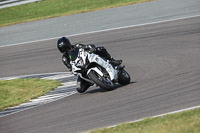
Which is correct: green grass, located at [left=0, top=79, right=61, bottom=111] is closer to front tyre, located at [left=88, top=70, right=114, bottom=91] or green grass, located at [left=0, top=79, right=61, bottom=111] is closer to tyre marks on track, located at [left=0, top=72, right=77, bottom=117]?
tyre marks on track, located at [left=0, top=72, right=77, bottom=117]

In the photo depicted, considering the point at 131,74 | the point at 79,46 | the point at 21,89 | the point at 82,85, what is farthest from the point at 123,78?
the point at 21,89

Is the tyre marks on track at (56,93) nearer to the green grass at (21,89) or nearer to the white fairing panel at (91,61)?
the green grass at (21,89)

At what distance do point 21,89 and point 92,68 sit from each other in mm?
3817

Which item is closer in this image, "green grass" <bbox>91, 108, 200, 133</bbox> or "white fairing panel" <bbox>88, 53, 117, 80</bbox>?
"green grass" <bbox>91, 108, 200, 133</bbox>

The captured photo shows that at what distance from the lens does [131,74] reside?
15266 millimetres

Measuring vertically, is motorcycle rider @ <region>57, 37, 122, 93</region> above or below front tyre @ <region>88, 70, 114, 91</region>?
above

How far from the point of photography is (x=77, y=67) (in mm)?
12547

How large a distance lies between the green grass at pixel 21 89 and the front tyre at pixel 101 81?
243cm

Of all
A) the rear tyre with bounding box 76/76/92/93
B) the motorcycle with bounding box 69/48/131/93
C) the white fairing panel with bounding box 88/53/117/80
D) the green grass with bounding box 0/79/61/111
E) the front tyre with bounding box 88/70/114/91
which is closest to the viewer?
the front tyre with bounding box 88/70/114/91

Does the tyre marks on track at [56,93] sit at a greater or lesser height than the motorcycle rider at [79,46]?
lesser

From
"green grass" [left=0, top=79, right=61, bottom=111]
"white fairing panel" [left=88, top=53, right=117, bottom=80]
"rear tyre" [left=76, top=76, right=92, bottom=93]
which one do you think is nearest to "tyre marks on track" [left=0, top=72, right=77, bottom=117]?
"green grass" [left=0, top=79, right=61, bottom=111]

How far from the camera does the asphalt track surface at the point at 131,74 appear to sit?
32.4 feet

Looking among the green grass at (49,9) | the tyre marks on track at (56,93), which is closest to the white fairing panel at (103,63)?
the tyre marks on track at (56,93)

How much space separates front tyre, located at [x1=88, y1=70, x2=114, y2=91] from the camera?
12.2 meters
